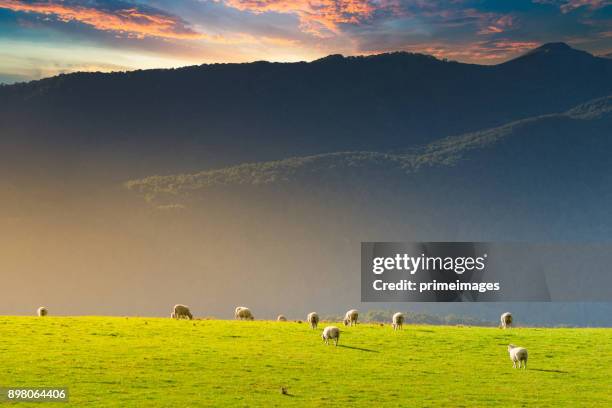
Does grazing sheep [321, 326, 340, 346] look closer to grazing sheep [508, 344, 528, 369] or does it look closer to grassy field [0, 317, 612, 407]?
grassy field [0, 317, 612, 407]

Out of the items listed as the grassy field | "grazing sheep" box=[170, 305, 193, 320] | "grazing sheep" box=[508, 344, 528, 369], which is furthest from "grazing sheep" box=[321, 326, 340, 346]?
"grazing sheep" box=[170, 305, 193, 320]

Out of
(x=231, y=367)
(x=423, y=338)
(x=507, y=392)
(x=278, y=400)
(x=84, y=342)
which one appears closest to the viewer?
(x=278, y=400)

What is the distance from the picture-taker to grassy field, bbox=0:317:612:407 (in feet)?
109

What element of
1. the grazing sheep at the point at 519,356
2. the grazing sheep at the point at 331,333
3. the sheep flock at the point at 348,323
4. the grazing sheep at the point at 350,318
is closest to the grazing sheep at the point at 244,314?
the sheep flock at the point at 348,323

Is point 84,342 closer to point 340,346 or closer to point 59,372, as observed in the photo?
point 59,372

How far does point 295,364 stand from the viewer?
128 feet

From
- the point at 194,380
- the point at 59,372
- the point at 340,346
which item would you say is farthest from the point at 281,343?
the point at 59,372

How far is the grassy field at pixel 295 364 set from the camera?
109ft

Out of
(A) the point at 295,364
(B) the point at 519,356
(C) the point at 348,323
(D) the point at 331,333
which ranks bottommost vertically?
(A) the point at 295,364

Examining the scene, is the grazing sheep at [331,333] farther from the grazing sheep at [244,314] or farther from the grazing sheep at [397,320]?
the grazing sheep at [244,314]

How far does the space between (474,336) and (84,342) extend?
2175cm

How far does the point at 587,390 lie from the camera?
3606 centimetres

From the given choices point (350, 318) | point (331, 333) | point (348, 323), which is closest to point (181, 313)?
point (348, 323)

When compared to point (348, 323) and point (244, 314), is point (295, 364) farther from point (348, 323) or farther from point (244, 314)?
point (244, 314)
